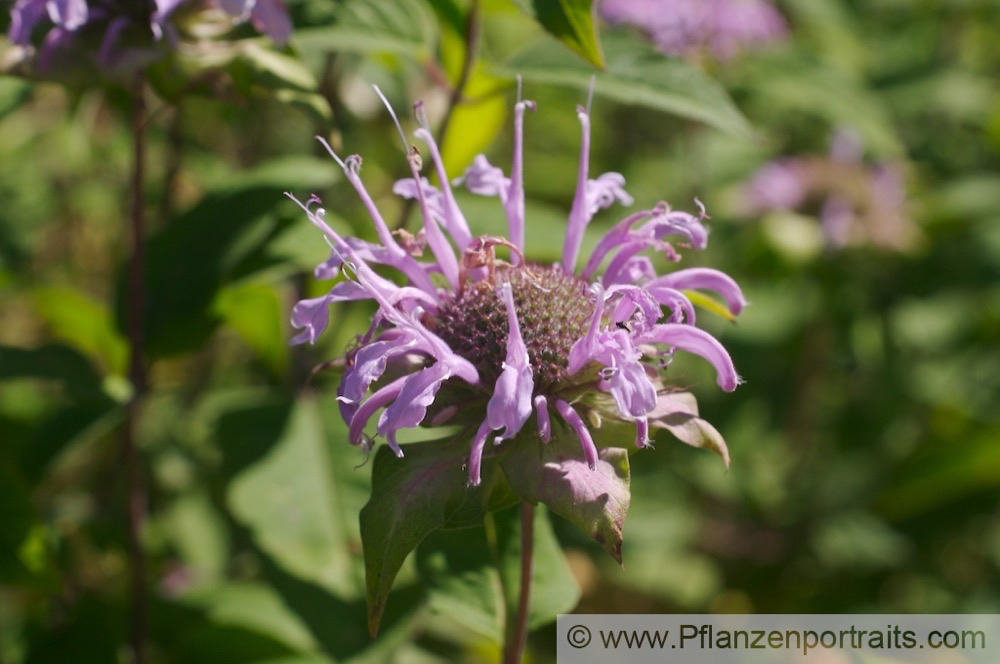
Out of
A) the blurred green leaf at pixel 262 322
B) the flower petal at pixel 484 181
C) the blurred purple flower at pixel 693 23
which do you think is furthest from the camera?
the blurred purple flower at pixel 693 23

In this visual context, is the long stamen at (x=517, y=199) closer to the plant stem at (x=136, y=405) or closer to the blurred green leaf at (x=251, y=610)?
the plant stem at (x=136, y=405)

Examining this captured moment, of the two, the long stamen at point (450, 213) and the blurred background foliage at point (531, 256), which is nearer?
the long stamen at point (450, 213)

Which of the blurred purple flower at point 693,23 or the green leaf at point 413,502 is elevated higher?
the blurred purple flower at point 693,23

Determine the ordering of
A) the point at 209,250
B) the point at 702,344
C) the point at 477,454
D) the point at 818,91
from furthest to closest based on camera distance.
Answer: the point at 818,91, the point at 209,250, the point at 702,344, the point at 477,454

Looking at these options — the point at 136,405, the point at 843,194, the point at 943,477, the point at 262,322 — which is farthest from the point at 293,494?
the point at 843,194

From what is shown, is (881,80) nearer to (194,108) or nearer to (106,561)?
(194,108)

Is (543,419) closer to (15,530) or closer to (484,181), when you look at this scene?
(484,181)

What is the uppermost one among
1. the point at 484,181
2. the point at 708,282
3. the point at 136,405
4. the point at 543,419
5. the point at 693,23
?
the point at 693,23

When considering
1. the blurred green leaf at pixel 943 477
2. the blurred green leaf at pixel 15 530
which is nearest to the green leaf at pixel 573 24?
the blurred green leaf at pixel 15 530

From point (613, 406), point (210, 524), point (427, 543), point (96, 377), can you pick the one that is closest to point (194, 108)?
point (210, 524)
